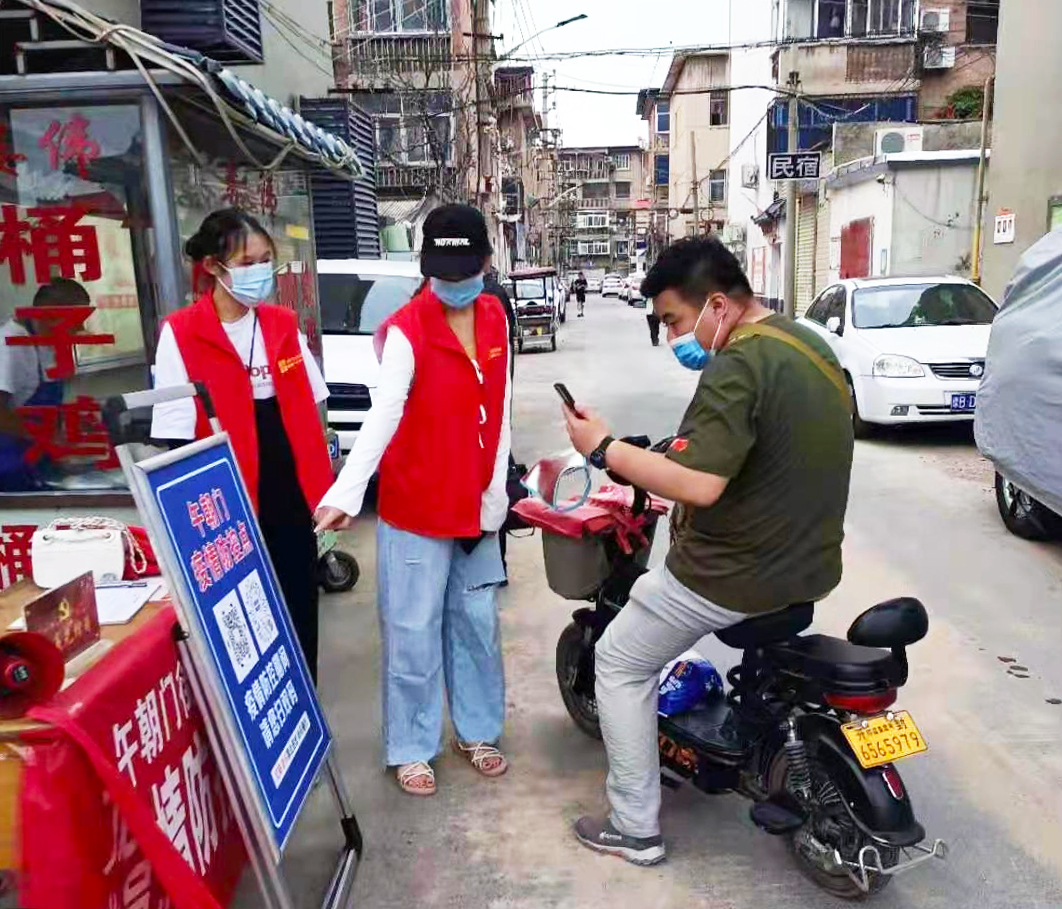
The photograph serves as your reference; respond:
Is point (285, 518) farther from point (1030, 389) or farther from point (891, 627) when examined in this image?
point (1030, 389)

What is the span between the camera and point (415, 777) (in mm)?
3230

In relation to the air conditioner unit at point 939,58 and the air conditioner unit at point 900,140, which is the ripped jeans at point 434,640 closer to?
the air conditioner unit at point 900,140

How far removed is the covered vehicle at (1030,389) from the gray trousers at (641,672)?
10.7 feet

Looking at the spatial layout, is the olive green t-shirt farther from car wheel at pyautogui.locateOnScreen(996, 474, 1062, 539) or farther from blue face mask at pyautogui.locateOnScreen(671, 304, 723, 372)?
car wheel at pyautogui.locateOnScreen(996, 474, 1062, 539)

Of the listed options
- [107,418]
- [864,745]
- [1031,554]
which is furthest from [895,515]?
[107,418]

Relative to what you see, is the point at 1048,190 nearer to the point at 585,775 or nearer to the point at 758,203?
the point at 585,775

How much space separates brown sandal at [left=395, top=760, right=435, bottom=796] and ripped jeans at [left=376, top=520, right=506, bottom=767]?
24 millimetres

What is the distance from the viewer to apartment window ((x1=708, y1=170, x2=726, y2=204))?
164 ft

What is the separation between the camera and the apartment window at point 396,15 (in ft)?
89.1

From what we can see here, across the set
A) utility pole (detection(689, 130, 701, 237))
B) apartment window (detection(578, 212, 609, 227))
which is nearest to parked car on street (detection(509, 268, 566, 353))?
utility pole (detection(689, 130, 701, 237))

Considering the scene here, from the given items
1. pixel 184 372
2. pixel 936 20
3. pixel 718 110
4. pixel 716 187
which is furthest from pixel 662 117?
pixel 184 372

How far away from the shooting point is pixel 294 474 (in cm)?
325

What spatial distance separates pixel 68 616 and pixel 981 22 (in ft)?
106

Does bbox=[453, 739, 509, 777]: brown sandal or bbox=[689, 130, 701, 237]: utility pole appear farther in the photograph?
bbox=[689, 130, 701, 237]: utility pole
